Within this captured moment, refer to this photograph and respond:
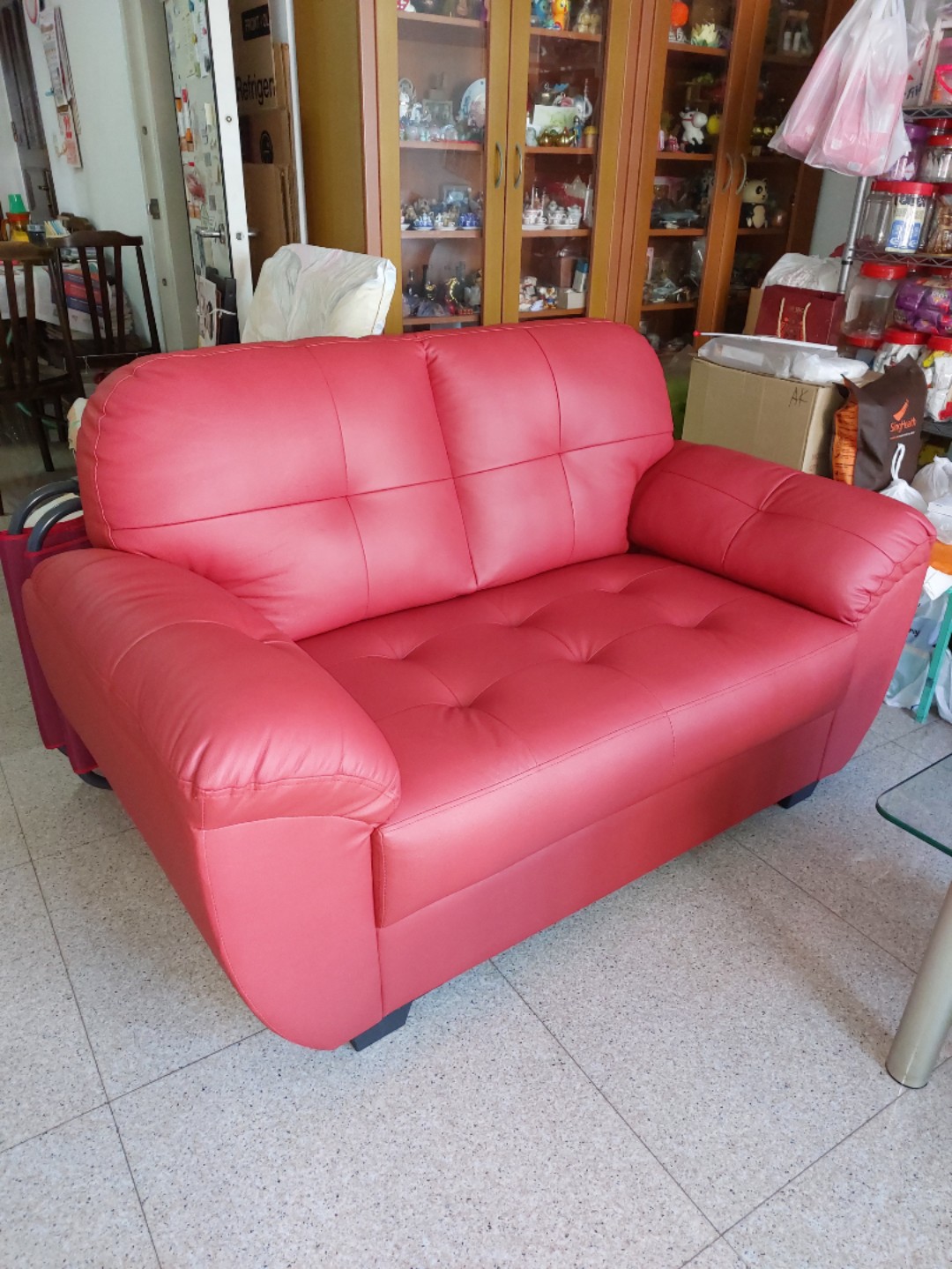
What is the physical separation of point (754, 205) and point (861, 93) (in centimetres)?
95

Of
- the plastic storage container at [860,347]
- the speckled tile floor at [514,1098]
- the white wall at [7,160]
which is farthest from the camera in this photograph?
the white wall at [7,160]

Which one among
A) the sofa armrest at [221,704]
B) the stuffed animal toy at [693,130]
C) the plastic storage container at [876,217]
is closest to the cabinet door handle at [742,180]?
the stuffed animal toy at [693,130]

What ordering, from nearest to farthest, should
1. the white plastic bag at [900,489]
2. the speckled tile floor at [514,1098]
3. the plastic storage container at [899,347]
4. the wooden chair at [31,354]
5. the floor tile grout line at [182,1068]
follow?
1. the speckled tile floor at [514,1098]
2. the floor tile grout line at [182,1068]
3. the white plastic bag at [900,489]
4. the plastic storage container at [899,347]
5. the wooden chair at [31,354]

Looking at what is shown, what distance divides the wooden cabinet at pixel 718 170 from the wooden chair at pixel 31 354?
206 centimetres

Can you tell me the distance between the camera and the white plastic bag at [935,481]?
90.9 inches

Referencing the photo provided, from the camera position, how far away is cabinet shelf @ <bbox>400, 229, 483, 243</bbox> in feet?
8.90

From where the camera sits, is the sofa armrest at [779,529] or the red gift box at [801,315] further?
the red gift box at [801,315]

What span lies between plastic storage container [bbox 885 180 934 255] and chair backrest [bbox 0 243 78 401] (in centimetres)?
271

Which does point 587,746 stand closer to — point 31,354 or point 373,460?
point 373,460

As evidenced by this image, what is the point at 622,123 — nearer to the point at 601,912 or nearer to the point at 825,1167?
the point at 601,912

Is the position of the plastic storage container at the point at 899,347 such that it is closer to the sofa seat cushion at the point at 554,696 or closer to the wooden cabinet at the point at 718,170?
the wooden cabinet at the point at 718,170

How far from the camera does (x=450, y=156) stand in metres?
2.72

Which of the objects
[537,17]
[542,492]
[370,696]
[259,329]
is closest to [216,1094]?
[370,696]

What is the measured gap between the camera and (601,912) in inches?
58.7
